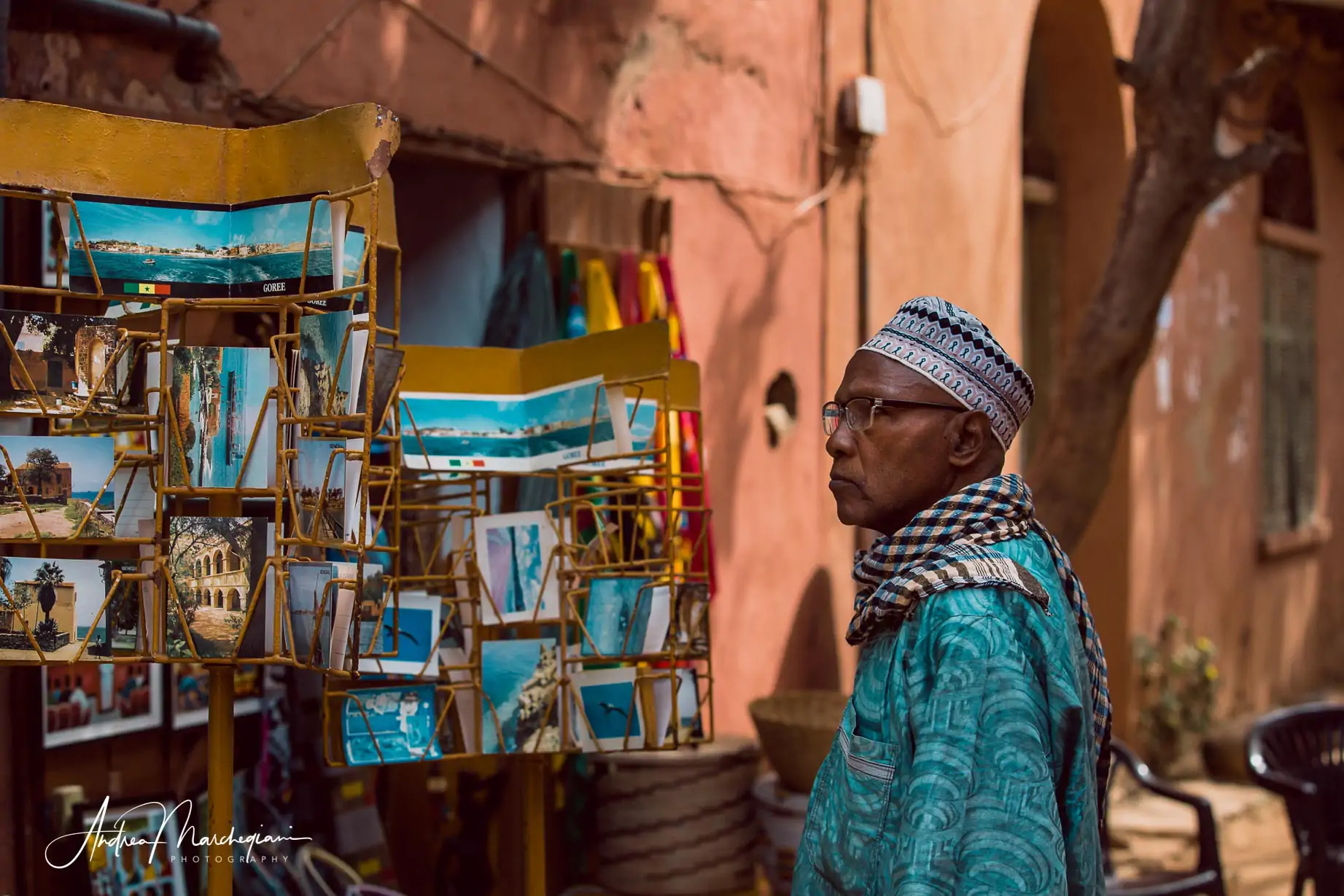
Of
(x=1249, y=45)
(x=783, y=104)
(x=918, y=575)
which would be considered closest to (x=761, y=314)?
(x=783, y=104)

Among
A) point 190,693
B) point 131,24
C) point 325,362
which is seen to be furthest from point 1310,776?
point 131,24

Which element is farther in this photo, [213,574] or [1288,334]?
[1288,334]

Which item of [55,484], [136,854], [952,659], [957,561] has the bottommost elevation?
[136,854]

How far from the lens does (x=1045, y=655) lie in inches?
74.7

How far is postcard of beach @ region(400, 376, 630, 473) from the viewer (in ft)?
9.86

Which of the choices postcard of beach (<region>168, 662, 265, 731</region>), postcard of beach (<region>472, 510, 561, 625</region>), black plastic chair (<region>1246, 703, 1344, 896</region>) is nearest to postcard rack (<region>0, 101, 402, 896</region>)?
postcard of beach (<region>472, 510, 561, 625</region>)

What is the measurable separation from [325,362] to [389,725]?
805 mm

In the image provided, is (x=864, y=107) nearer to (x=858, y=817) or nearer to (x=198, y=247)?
(x=198, y=247)

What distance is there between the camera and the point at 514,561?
9.81 ft

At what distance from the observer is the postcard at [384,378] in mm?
2418

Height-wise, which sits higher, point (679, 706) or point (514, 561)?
point (514, 561)

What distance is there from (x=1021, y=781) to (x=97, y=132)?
1.76m

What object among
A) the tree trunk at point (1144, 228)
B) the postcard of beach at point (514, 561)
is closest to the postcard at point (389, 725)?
the postcard of beach at point (514, 561)

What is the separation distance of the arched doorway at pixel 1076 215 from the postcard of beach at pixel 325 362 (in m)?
5.83
